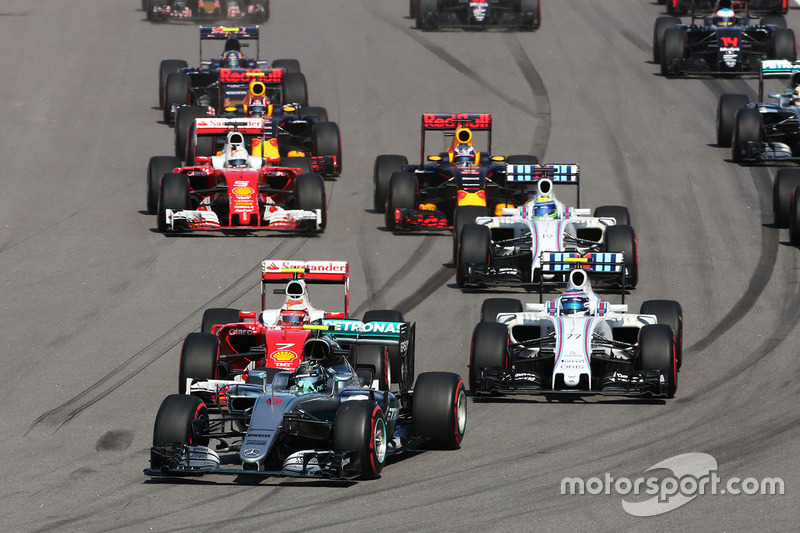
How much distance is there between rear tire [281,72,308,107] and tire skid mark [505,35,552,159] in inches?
235

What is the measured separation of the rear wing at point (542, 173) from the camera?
1232 inches

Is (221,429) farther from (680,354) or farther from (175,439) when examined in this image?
(680,354)

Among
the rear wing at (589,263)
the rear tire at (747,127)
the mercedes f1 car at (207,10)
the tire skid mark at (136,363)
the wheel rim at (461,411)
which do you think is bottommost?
the tire skid mark at (136,363)

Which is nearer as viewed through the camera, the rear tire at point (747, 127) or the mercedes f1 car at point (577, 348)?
the mercedes f1 car at point (577, 348)

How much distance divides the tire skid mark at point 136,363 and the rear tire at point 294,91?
37.0 feet

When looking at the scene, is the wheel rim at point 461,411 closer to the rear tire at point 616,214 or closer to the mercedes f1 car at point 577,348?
the mercedes f1 car at point 577,348

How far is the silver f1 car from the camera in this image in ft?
61.3

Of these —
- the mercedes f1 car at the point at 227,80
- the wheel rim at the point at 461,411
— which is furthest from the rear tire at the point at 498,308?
the mercedes f1 car at the point at 227,80

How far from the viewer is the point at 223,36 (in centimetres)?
4381

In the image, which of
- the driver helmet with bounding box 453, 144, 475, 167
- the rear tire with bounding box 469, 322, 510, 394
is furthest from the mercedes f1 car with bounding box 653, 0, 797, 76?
the rear tire with bounding box 469, 322, 510, 394

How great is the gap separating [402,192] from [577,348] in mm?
11004

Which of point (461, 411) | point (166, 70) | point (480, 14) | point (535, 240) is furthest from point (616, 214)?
point (480, 14)

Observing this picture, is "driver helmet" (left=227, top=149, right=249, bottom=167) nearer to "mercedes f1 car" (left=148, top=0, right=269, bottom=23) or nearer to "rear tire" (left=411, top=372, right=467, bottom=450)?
"rear tire" (left=411, top=372, right=467, bottom=450)

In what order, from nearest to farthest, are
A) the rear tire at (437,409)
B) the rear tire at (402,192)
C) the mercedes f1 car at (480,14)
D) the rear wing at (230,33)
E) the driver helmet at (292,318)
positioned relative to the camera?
the rear tire at (437,409) < the driver helmet at (292,318) < the rear tire at (402,192) < the rear wing at (230,33) < the mercedes f1 car at (480,14)
